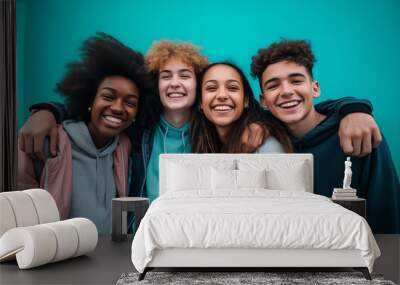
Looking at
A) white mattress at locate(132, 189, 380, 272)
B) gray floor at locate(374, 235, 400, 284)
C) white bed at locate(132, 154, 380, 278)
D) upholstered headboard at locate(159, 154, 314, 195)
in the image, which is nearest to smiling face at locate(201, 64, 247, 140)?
upholstered headboard at locate(159, 154, 314, 195)

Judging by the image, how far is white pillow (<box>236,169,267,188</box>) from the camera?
610 cm

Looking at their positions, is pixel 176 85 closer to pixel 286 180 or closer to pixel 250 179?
pixel 250 179

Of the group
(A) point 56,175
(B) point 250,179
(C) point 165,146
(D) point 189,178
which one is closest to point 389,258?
(B) point 250,179

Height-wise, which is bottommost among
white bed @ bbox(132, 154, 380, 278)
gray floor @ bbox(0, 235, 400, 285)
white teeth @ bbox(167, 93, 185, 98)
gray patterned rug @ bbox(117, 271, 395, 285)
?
gray floor @ bbox(0, 235, 400, 285)

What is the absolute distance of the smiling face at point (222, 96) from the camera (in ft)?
22.6

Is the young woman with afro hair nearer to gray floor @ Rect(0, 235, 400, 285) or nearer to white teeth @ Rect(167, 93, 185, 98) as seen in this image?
white teeth @ Rect(167, 93, 185, 98)

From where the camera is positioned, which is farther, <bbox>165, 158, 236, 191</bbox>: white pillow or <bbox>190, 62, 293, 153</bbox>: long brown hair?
<bbox>190, 62, 293, 153</bbox>: long brown hair

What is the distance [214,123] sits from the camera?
6.93 metres

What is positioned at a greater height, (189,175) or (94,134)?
(94,134)

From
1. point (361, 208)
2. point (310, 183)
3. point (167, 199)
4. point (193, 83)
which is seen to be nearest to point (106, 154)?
point (193, 83)

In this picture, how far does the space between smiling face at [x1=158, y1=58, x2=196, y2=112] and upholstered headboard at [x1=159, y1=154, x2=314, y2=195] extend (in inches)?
23.8

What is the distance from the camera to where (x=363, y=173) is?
6.86m

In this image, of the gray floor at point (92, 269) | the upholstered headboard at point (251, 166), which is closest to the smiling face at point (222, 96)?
the upholstered headboard at point (251, 166)

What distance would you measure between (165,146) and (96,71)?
1183mm
